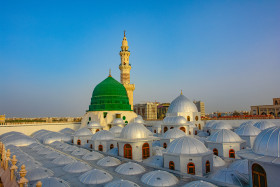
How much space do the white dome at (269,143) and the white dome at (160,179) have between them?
546cm

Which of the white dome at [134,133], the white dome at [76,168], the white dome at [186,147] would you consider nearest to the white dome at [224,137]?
the white dome at [186,147]

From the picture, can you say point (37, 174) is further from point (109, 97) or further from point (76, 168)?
point (109, 97)

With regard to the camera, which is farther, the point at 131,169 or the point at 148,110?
the point at 148,110

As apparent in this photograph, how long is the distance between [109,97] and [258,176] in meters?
37.0

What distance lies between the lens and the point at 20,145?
3006 centimetres

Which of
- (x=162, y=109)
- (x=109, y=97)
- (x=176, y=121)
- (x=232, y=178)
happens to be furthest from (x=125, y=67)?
(x=162, y=109)

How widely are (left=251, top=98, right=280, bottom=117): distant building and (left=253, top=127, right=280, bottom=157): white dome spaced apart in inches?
2000

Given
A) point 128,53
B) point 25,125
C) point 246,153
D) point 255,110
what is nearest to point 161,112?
point 255,110

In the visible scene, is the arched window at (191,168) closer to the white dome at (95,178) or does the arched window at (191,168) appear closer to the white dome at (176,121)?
the white dome at (95,178)

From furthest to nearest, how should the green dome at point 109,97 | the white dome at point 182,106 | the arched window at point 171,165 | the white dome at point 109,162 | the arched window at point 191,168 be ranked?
the green dome at point 109,97
the white dome at point 182,106
the white dome at point 109,162
the arched window at point 171,165
the arched window at point 191,168

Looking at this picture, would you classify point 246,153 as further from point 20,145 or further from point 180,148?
point 20,145

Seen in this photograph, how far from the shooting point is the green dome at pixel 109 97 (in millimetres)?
43969

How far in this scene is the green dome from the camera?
4397cm

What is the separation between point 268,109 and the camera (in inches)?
2197
